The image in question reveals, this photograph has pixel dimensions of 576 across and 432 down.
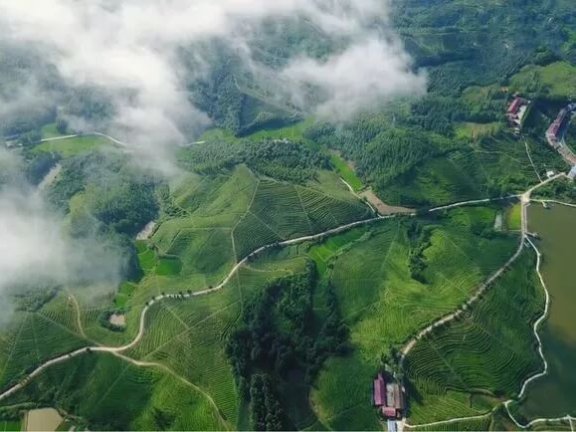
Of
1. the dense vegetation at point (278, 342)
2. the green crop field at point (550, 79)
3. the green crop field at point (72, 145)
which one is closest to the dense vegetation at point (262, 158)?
the green crop field at point (72, 145)

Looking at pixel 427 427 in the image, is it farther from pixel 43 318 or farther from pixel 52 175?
pixel 52 175

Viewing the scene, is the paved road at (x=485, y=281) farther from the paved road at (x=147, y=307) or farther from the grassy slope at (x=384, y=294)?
the paved road at (x=147, y=307)

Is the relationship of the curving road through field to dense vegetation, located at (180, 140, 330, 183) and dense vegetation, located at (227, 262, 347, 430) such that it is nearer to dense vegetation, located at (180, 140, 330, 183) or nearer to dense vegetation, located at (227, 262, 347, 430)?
dense vegetation, located at (227, 262, 347, 430)

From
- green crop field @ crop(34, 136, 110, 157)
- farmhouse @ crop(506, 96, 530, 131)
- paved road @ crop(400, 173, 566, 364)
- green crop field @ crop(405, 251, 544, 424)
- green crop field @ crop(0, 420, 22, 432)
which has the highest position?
farmhouse @ crop(506, 96, 530, 131)

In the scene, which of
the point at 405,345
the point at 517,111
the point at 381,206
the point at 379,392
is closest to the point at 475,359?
the point at 405,345

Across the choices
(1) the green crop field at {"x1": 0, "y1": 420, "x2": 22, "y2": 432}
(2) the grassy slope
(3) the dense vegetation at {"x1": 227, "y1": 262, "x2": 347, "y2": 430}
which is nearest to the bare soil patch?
(2) the grassy slope
